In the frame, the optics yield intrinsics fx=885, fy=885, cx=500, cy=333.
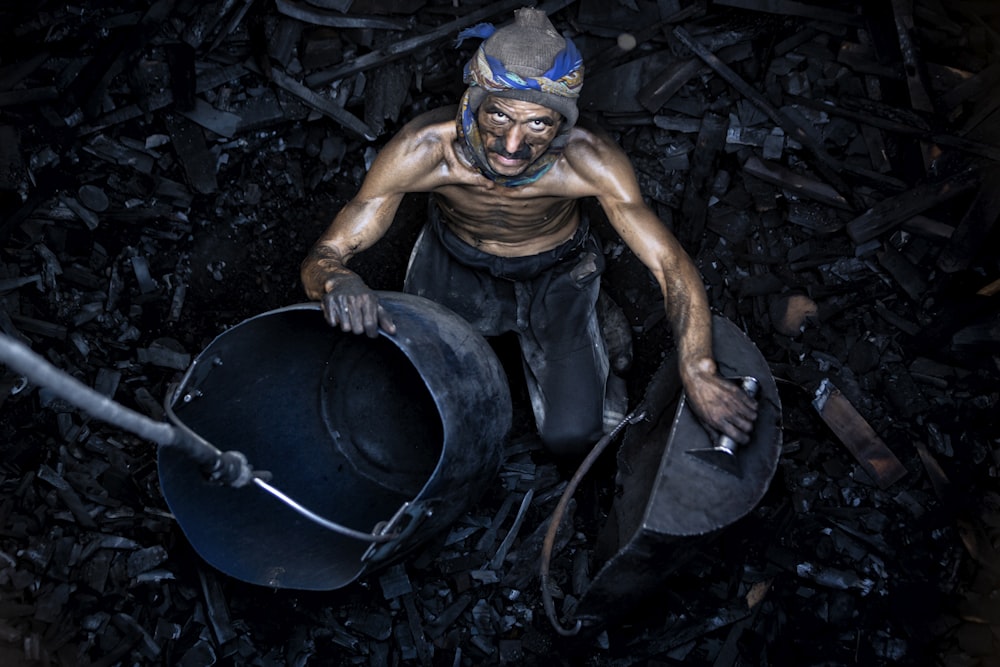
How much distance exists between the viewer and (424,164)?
4223 mm

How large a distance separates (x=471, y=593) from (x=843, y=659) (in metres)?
1.89

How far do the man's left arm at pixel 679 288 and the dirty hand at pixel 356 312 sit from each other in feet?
4.15

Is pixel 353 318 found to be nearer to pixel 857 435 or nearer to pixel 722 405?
pixel 722 405

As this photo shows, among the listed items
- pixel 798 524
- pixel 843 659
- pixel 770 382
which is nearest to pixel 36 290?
pixel 770 382

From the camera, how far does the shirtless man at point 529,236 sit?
3.69 m

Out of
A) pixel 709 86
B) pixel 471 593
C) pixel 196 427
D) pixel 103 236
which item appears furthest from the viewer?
pixel 709 86

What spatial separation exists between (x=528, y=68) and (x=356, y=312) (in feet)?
4.04

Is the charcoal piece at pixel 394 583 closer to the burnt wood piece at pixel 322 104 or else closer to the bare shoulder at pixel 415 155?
the bare shoulder at pixel 415 155

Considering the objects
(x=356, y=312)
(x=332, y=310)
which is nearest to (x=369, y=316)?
(x=356, y=312)

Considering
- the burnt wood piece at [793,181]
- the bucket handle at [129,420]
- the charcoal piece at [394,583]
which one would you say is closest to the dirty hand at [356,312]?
the bucket handle at [129,420]

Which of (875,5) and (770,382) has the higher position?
(875,5)

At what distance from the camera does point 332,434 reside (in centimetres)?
479

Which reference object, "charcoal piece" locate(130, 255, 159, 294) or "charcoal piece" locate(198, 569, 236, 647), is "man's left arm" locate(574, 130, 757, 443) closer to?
"charcoal piece" locate(198, 569, 236, 647)

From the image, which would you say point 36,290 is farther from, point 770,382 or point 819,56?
point 819,56
